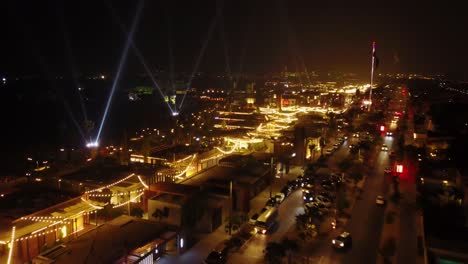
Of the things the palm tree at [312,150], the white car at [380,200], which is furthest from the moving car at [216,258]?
the palm tree at [312,150]

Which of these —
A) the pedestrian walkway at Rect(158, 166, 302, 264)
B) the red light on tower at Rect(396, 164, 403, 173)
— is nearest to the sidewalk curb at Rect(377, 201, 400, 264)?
the pedestrian walkway at Rect(158, 166, 302, 264)

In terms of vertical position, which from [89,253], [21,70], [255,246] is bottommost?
[255,246]

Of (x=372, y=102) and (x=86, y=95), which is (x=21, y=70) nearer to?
(x=86, y=95)

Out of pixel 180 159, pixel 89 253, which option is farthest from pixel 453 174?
pixel 89 253

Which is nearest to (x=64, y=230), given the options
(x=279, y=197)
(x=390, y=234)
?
(x=279, y=197)

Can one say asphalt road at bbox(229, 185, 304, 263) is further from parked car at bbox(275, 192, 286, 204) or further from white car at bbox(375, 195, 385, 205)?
white car at bbox(375, 195, 385, 205)

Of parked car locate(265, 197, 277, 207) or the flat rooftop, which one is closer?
the flat rooftop

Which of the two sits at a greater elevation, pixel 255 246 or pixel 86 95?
pixel 86 95

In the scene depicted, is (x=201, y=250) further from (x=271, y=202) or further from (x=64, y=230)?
(x=271, y=202)

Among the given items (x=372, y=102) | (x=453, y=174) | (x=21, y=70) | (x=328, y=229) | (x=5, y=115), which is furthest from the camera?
(x=372, y=102)
